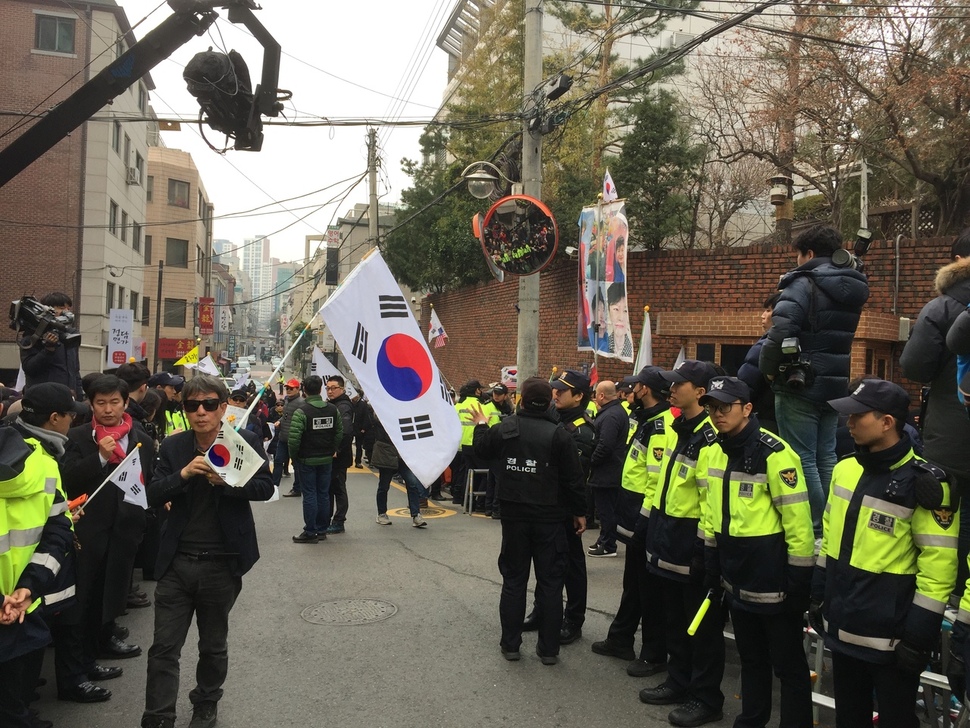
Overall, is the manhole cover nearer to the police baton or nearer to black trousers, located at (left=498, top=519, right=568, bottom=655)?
black trousers, located at (left=498, top=519, right=568, bottom=655)

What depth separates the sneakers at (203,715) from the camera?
4.24 meters

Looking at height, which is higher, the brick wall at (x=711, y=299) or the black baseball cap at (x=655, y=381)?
the brick wall at (x=711, y=299)

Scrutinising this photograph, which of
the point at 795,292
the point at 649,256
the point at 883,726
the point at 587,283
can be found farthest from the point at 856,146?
the point at 883,726

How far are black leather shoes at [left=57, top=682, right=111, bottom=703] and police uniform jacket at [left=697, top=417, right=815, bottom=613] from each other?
12.7ft

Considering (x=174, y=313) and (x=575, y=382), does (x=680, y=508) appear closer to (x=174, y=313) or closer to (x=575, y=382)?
(x=575, y=382)

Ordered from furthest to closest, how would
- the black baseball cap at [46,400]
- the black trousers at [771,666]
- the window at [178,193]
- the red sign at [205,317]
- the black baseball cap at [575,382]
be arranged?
the window at [178,193] → the red sign at [205,317] → the black baseball cap at [575,382] → the black baseball cap at [46,400] → the black trousers at [771,666]

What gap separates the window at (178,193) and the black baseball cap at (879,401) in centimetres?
5342

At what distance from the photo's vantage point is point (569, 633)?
19.1 ft

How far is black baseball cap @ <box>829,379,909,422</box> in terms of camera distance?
3475 mm

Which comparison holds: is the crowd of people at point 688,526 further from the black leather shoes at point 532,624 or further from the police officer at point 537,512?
the black leather shoes at point 532,624

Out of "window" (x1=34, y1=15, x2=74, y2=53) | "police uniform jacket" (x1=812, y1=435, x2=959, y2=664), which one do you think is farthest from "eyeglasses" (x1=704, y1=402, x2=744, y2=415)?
"window" (x1=34, y1=15, x2=74, y2=53)

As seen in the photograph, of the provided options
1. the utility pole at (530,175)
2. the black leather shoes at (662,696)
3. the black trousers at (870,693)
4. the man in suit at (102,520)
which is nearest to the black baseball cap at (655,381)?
the black leather shoes at (662,696)

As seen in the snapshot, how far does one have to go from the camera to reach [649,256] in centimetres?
1358

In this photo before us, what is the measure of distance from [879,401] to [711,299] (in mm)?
9537
